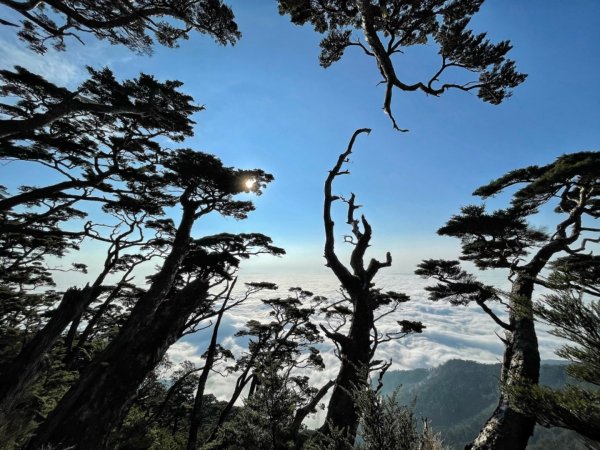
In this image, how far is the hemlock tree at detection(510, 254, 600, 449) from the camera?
7.11ft

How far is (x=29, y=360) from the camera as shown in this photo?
5.43m

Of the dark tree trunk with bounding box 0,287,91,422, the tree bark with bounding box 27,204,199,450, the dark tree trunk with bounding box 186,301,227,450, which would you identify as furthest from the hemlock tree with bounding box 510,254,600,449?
the dark tree trunk with bounding box 186,301,227,450

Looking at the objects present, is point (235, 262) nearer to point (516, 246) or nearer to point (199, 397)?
point (199, 397)

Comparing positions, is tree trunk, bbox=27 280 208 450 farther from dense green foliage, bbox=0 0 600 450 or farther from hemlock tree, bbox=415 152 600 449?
hemlock tree, bbox=415 152 600 449

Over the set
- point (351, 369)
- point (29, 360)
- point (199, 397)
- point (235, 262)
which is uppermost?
point (235, 262)

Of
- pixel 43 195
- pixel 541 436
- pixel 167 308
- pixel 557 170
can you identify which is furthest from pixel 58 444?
pixel 541 436

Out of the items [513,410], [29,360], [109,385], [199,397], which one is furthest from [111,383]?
[199,397]

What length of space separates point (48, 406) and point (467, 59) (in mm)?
13446

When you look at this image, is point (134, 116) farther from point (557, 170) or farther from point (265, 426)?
point (557, 170)

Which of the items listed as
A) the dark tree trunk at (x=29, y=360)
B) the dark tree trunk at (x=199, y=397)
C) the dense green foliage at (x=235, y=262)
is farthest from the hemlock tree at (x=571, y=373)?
the dark tree trunk at (x=199, y=397)

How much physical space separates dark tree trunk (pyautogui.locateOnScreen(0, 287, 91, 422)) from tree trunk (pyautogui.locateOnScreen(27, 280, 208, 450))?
2221 millimetres

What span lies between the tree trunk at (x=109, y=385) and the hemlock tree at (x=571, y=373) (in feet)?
13.9

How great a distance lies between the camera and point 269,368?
522 centimetres

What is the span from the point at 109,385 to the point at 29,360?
312 cm
